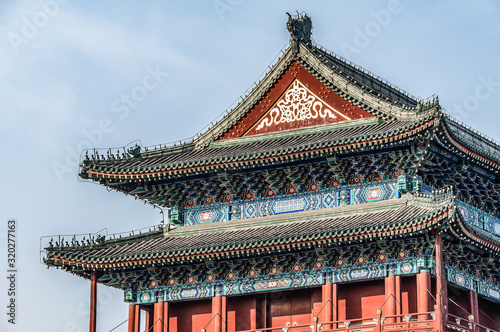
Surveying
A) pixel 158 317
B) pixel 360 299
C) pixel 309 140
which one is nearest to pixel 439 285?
pixel 360 299

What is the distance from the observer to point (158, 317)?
146 feet

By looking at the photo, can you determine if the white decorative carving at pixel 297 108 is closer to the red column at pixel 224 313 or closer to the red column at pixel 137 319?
the red column at pixel 224 313

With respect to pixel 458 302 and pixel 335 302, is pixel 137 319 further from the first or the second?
pixel 458 302

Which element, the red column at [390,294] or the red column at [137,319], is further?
the red column at [137,319]

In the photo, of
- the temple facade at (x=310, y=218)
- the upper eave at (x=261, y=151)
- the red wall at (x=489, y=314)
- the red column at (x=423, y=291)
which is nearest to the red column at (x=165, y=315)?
the temple facade at (x=310, y=218)

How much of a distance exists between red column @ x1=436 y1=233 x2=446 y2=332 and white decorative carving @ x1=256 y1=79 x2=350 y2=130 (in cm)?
804

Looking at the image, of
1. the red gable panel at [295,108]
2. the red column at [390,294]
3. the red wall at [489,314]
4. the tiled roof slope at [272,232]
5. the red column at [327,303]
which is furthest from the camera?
the red gable panel at [295,108]

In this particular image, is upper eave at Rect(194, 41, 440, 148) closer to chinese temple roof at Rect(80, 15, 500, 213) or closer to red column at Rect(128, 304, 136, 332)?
chinese temple roof at Rect(80, 15, 500, 213)

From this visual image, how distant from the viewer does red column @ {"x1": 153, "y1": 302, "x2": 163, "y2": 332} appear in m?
44.4

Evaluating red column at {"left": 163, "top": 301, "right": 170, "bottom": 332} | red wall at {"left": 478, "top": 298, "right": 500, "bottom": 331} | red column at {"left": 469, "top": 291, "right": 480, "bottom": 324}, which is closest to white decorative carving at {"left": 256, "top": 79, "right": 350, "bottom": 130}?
red column at {"left": 163, "top": 301, "right": 170, "bottom": 332}

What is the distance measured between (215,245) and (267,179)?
3688 mm

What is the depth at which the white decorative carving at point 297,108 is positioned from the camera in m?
45.4

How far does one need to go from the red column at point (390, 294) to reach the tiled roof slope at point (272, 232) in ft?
6.08

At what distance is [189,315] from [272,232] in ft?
15.8
